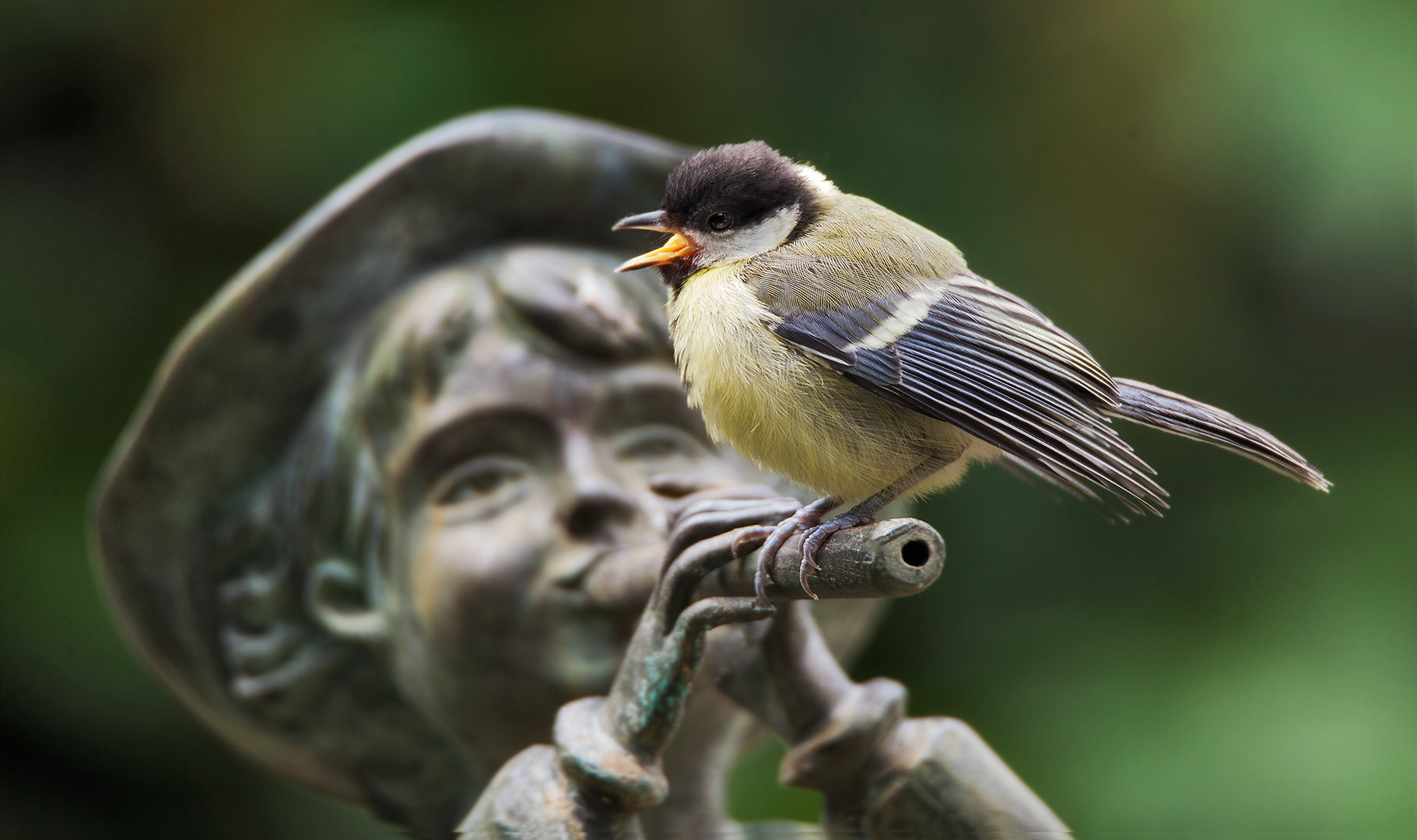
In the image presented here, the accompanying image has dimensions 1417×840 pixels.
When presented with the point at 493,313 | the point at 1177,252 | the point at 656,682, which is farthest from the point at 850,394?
the point at 1177,252

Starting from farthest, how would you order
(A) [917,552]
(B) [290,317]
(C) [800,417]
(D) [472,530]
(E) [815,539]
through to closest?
(B) [290,317]
(D) [472,530]
(C) [800,417]
(E) [815,539]
(A) [917,552]

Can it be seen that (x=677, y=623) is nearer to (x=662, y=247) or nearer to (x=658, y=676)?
(x=658, y=676)

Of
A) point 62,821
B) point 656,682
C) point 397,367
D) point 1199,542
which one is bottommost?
point 62,821

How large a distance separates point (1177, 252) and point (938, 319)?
4.13 feet

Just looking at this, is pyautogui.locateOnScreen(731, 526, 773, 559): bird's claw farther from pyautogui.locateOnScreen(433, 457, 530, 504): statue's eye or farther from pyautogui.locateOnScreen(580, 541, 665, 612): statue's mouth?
pyautogui.locateOnScreen(433, 457, 530, 504): statue's eye

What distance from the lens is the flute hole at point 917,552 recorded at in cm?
92

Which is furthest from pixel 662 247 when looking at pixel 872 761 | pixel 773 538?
pixel 872 761

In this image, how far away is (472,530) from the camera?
1.57 m

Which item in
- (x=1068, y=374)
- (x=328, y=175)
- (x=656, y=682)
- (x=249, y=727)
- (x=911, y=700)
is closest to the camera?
(x=1068, y=374)

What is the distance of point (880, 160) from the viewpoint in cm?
216

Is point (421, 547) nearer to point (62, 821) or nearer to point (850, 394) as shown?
point (850, 394)

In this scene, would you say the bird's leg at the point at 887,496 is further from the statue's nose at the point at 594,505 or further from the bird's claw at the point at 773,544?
the statue's nose at the point at 594,505

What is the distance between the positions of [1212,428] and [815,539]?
39cm

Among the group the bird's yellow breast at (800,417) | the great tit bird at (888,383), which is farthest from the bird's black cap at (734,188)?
the bird's yellow breast at (800,417)
